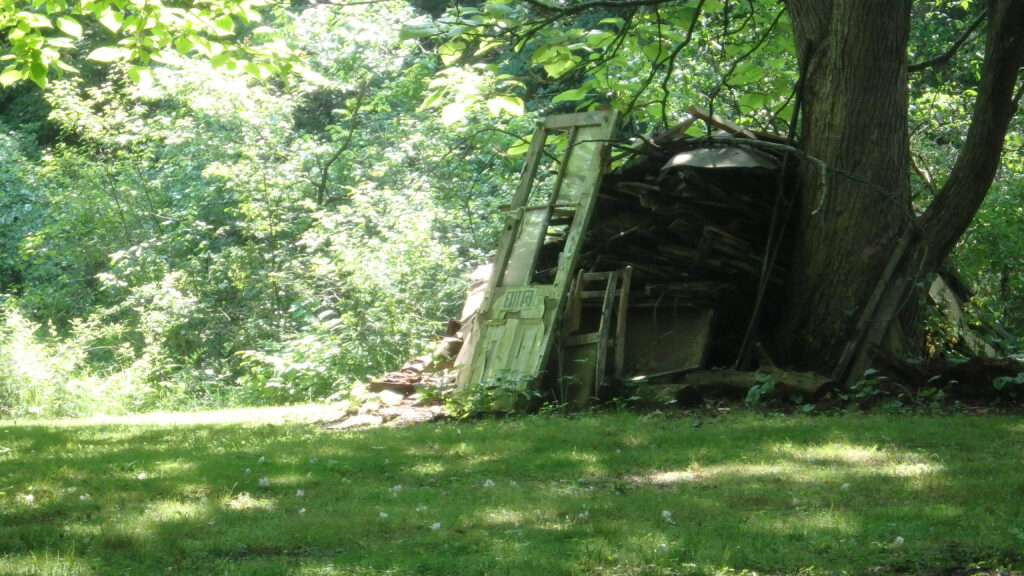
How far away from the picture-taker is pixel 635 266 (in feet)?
31.6

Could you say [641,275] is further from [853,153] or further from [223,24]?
[223,24]

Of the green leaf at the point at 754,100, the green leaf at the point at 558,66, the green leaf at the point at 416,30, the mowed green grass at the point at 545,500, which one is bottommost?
the mowed green grass at the point at 545,500

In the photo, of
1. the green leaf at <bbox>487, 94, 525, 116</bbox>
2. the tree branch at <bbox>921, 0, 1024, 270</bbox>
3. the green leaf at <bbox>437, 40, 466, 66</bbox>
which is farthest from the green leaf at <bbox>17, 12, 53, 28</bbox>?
the tree branch at <bbox>921, 0, 1024, 270</bbox>

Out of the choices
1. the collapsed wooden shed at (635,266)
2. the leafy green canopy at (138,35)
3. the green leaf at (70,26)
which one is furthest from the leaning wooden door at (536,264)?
the green leaf at (70,26)

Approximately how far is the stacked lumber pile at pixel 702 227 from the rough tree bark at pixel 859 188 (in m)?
0.43

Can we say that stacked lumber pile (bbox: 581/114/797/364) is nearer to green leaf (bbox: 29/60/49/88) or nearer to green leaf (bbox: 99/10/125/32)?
green leaf (bbox: 99/10/125/32)

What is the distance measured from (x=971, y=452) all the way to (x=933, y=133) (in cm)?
992

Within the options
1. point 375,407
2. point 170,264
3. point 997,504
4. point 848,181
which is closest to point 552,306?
point 375,407

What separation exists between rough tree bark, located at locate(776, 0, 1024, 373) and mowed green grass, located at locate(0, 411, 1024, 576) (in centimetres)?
173

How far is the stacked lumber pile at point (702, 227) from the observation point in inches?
367

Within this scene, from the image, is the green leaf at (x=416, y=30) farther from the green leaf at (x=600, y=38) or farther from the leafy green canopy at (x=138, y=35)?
the green leaf at (x=600, y=38)

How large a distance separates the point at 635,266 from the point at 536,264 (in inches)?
37.0

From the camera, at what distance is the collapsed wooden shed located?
9.13 meters

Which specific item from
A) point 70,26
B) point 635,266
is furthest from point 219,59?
point 635,266
